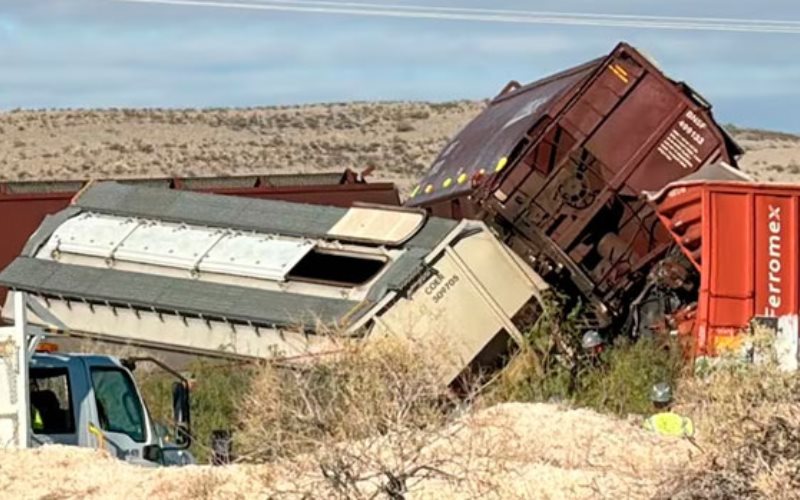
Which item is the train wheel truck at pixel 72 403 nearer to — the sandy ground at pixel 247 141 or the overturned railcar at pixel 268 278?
the overturned railcar at pixel 268 278

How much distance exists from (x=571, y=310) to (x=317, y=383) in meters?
8.08

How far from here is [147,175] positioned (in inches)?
2259

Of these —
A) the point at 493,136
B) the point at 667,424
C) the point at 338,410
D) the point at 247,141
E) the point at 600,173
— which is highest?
the point at 493,136

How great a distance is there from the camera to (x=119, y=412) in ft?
38.6

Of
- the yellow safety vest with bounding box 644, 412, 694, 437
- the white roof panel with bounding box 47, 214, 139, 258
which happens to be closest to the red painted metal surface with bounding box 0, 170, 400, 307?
the white roof panel with bounding box 47, 214, 139, 258

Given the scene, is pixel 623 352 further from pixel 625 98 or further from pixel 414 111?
pixel 414 111

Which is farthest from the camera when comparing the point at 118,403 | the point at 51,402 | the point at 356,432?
the point at 118,403

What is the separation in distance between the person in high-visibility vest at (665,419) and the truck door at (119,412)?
12.4 feet

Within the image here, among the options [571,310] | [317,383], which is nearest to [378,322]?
[571,310]

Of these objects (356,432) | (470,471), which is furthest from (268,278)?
(356,432)

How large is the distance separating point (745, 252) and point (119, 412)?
7058mm

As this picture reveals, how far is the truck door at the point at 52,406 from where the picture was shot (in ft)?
37.3

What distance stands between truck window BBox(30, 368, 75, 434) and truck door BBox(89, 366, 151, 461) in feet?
0.61

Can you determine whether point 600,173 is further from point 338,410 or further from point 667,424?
point 338,410
